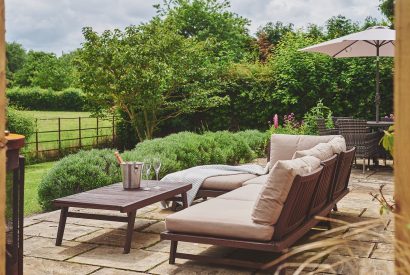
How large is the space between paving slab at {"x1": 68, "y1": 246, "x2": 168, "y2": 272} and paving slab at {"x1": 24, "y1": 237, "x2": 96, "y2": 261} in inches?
4.2

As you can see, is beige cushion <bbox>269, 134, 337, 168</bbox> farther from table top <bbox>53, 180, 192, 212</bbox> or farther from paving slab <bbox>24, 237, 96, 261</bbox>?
paving slab <bbox>24, 237, 96, 261</bbox>

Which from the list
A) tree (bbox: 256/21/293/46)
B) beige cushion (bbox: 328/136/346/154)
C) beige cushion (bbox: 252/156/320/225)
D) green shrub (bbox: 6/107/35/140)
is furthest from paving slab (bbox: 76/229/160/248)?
tree (bbox: 256/21/293/46)

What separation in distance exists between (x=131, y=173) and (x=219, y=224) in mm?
1588

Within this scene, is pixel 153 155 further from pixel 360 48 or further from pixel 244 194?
pixel 360 48

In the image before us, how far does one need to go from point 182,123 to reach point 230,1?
16948 millimetres

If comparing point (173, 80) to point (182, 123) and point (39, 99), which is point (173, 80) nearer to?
point (182, 123)

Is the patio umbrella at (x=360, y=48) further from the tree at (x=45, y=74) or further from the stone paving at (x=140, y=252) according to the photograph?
the tree at (x=45, y=74)

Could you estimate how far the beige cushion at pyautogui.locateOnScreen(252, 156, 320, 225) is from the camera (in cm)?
376

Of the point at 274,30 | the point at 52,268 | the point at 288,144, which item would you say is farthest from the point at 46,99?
the point at 52,268

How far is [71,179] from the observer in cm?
679

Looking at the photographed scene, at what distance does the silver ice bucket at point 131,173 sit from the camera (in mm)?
5312

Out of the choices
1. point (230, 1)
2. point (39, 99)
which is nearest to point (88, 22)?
point (39, 99)

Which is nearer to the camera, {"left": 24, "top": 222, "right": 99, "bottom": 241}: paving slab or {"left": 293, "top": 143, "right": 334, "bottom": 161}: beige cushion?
{"left": 293, "top": 143, "right": 334, "bottom": 161}: beige cushion

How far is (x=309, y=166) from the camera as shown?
4.11 metres
